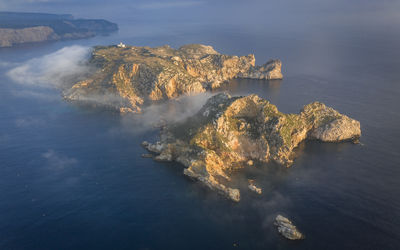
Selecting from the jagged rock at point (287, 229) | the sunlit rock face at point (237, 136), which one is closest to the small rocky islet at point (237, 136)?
the sunlit rock face at point (237, 136)

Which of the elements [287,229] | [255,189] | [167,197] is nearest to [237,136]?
[255,189]

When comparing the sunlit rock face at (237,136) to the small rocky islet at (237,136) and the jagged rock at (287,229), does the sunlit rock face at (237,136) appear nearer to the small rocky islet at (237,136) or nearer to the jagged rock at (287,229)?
the small rocky islet at (237,136)

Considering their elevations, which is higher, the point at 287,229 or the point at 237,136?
the point at 237,136

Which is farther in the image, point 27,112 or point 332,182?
point 27,112

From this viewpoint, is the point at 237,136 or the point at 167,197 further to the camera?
the point at 237,136

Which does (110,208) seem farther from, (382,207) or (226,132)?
(382,207)

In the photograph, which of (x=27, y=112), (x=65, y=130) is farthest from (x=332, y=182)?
(x=27, y=112)

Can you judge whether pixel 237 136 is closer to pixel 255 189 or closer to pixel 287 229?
pixel 255 189
